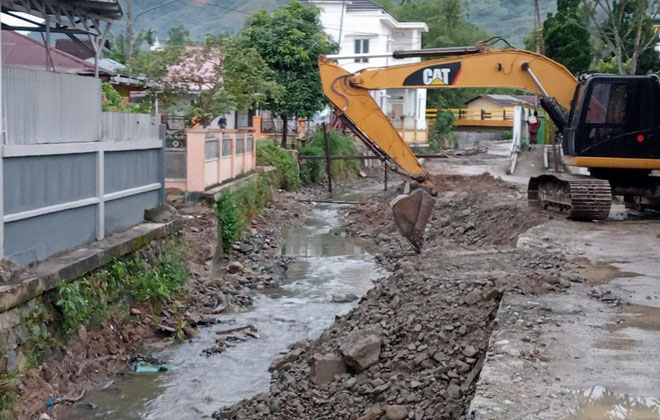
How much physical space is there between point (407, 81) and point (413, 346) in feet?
24.9

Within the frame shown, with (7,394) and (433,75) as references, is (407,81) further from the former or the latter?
(7,394)

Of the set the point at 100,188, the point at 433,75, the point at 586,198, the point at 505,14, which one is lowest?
the point at 586,198

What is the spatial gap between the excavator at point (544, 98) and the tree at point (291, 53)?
56.5 feet

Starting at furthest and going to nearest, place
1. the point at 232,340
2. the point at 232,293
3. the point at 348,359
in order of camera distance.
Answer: the point at 232,293 < the point at 232,340 < the point at 348,359

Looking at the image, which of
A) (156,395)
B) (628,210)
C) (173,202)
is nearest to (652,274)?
(156,395)

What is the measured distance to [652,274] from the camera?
10.5m

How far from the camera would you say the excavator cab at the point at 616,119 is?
14984 millimetres

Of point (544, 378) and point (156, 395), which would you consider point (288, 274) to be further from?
point (544, 378)

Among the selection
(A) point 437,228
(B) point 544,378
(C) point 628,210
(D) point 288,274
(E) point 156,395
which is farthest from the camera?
(A) point 437,228

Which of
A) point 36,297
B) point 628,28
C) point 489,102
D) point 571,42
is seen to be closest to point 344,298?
point 36,297

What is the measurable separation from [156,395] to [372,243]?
40.2 ft

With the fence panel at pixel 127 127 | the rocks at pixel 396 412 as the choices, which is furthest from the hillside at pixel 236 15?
the rocks at pixel 396 412

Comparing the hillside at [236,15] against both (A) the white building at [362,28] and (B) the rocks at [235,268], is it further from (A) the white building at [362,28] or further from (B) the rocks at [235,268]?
(B) the rocks at [235,268]

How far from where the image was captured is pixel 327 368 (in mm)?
8617
